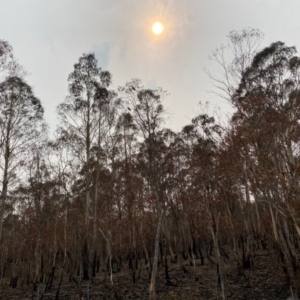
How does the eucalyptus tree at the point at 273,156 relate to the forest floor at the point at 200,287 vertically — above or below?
above

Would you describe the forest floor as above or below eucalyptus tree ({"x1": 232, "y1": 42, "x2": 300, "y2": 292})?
below

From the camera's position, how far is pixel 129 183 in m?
15.7

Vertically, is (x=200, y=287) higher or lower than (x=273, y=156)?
lower

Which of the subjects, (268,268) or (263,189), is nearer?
(263,189)

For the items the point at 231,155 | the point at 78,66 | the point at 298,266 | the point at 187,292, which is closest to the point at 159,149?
the point at 231,155

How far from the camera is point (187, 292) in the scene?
10.1 metres

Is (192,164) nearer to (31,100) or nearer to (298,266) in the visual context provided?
(298,266)

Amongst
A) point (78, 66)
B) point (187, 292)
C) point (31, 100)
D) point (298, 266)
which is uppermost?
point (78, 66)

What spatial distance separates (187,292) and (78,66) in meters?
12.6

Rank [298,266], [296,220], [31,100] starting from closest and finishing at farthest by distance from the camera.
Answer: [296,220] < [298,266] < [31,100]

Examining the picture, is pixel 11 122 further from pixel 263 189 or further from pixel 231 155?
pixel 263 189

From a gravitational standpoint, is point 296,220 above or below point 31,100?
below

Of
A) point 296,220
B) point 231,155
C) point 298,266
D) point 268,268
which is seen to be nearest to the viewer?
point 296,220

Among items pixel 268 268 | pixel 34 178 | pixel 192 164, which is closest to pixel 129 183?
pixel 192 164
